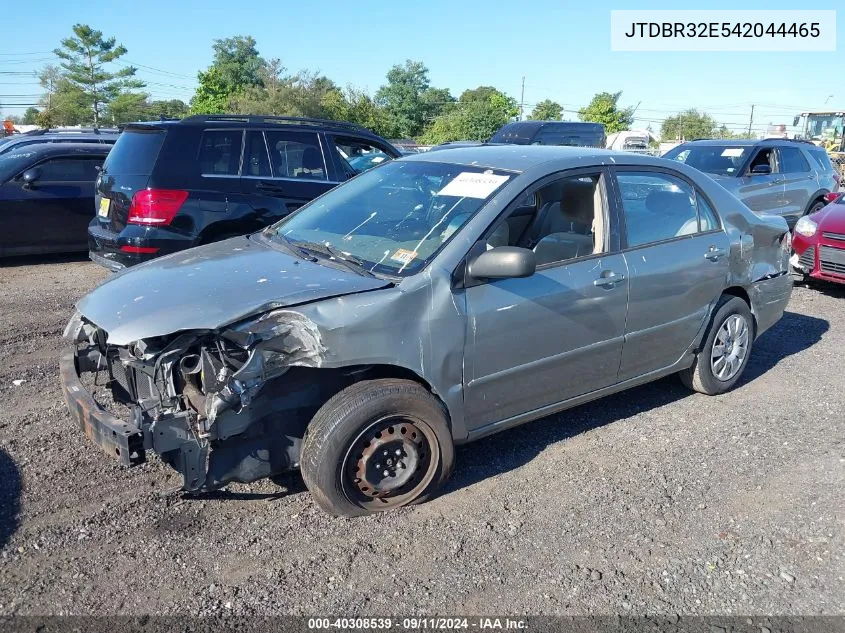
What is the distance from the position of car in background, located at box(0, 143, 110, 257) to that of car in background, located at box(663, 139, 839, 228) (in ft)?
28.6

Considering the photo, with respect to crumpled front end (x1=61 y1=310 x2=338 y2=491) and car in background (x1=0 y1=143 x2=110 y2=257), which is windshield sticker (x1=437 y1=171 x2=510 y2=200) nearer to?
crumpled front end (x1=61 y1=310 x2=338 y2=491)

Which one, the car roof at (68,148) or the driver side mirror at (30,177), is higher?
the car roof at (68,148)

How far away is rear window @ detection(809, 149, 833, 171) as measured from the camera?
1201 cm

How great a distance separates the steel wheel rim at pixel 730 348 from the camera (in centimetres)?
511

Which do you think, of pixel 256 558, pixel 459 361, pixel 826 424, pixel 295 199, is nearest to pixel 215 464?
pixel 256 558

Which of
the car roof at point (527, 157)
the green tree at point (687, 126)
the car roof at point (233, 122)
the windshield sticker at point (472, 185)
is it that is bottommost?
the green tree at point (687, 126)

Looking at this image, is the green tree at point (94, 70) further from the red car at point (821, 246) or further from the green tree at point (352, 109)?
the red car at point (821, 246)

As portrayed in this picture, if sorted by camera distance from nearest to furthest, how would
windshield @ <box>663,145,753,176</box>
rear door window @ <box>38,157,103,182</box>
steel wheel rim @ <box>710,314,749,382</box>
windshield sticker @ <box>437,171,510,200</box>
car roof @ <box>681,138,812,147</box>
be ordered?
1. windshield sticker @ <box>437,171,510,200</box>
2. steel wheel rim @ <box>710,314,749,382</box>
3. rear door window @ <box>38,157,103,182</box>
4. windshield @ <box>663,145,753,176</box>
5. car roof @ <box>681,138,812,147</box>

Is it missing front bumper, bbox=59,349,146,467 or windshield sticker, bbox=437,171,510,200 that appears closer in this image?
missing front bumper, bbox=59,349,146,467

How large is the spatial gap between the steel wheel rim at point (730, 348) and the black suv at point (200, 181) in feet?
14.1

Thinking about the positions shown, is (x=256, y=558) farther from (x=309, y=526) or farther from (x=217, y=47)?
(x=217, y=47)

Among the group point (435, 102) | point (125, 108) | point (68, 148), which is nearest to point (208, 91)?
point (125, 108)

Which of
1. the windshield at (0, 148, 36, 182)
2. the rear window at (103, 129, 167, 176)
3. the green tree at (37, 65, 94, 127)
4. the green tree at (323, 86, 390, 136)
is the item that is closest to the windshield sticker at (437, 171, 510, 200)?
the rear window at (103, 129, 167, 176)

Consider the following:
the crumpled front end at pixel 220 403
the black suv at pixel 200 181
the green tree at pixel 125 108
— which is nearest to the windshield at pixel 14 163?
the black suv at pixel 200 181
